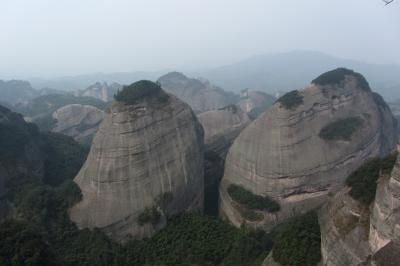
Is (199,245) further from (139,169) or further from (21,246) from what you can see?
(21,246)

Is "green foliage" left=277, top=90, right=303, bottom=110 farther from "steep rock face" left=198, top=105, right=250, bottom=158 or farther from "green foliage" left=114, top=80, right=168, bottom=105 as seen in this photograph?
"steep rock face" left=198, top=105, right=250, bottom=158

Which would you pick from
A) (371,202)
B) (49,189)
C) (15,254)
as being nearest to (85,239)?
(49,189)

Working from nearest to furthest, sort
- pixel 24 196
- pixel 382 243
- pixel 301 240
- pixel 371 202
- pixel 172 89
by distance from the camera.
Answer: pixel 382 243 → pixel 371 202 → pixel 301 240 → pixel 24 196 → pixel 172 89

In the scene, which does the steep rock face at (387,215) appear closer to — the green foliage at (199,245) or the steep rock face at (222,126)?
the green foliage at (199,245)

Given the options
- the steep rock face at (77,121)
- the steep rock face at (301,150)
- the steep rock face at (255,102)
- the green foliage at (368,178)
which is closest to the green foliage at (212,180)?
the steep rock face at (301,150)

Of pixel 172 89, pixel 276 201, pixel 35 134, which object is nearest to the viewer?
pixel 276 201

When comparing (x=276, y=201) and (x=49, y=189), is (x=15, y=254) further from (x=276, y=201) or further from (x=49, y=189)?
(x=276, y=201)

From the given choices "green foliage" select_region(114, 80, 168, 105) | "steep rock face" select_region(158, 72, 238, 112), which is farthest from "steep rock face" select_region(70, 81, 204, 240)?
"steep rock face" select_region(158, 72, 238, 112)
